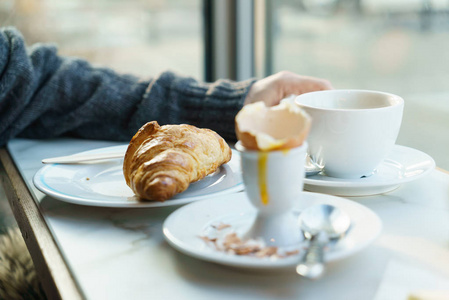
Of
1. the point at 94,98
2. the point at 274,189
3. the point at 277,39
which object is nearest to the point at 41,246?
A: the point at 274,189

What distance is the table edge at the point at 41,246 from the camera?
1.37 feet

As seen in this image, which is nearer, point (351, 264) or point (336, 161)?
point (351, 264)

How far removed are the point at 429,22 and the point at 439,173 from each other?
643 mm

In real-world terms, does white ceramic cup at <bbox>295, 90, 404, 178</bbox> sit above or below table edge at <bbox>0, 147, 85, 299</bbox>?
above

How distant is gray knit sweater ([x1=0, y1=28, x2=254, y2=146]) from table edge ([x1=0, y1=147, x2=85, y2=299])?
0.23 meters

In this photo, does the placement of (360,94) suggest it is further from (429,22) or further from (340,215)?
(429,22)

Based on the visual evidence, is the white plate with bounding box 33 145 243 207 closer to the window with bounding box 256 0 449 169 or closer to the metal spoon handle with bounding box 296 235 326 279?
the metal spoon handle with bounding box 296 235 326 279

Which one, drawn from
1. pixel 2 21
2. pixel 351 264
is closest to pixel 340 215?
pixel 351 264

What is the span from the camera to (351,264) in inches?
16.8

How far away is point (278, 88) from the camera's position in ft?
2.92

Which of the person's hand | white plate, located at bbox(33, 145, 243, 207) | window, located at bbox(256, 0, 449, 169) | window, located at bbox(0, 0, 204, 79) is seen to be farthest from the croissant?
window, located at bbox(0, 0, 204, 79)

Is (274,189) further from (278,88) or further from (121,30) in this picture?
(121,30)

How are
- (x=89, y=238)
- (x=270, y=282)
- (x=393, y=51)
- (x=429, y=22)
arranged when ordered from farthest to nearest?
(x=393, y=51) → (x=429, y=22) → (x=89, y=238) → (x=270, y=282)

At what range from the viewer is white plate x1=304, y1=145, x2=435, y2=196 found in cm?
56
